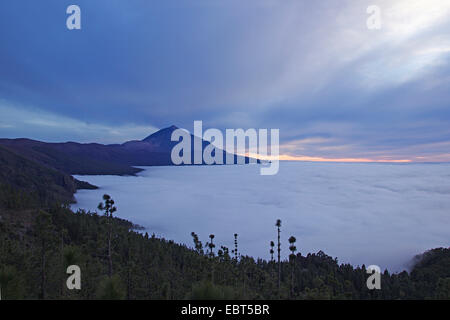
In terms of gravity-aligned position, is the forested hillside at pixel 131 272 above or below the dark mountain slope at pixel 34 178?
below

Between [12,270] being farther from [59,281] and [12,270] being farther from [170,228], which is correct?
[170,228]

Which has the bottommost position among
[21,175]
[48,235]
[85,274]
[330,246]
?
[330,246]

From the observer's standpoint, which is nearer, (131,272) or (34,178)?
(131,272)

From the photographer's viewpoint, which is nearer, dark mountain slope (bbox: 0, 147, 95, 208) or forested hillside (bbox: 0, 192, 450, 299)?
forested hillside (bbox: 0, 192, 450, 299)

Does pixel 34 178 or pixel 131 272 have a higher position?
pixel 34 178

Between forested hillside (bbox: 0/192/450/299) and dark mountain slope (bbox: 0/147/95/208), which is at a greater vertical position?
dark mountain slope (bbox: 0/147/95/208)

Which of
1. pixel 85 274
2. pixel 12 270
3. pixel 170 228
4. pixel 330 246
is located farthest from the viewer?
pixel 170 228

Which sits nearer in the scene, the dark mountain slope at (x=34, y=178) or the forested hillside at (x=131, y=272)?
the forested hillside at (x=131, y=272)
